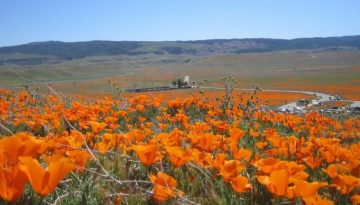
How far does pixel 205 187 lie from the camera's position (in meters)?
1.86

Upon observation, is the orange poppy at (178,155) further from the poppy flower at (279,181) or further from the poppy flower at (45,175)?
the poppy flower at (45,175)

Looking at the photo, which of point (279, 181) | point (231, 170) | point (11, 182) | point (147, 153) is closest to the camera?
point (11, 182)

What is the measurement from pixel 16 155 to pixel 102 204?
359 mm

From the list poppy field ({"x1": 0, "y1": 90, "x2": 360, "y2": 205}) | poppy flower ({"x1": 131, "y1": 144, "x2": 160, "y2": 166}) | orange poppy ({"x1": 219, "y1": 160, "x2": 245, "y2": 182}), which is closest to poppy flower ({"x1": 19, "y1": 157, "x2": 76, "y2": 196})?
poppy field ({"x1": 0, "y1": 90, "x2": 360, "y2": 205})

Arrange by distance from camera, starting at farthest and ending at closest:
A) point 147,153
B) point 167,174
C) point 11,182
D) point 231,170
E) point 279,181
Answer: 1. point 167,174
2. point 147,153
3. point 231,170
4. point 279,181
5. point 11,182

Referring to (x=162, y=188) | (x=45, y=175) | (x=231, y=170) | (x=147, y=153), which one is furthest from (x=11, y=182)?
(x=231, y=170)

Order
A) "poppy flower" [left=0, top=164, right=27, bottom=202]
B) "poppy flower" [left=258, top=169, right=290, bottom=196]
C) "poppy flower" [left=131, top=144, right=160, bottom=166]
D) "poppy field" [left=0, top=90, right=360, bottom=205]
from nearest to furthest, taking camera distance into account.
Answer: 1. "poppy flower" [left=0, top=164, right=27, bottom=202]
2. "poppy field" [left=0, top=90, right=360, bottom=205]
3. "poppy flower" [left=258, top=169, right=290, bottom=196]
4. "poppy flower" [left=131, top=144, right=160, bottom=166]

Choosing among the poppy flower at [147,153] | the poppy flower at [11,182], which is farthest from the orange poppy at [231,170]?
the poppy flower at [11,182]

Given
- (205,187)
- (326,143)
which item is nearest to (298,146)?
(326,143)

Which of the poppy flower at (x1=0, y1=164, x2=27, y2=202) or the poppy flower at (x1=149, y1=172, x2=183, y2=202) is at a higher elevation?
the poppy flower at (x1=0, y1=164, x2=27, y2=202)

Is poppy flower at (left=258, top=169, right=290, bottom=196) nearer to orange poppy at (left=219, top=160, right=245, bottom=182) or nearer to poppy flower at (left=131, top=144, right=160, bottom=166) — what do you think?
orange poppy at (left=219, top=160, right=245, bottom=182)

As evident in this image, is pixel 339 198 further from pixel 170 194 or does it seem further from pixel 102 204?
pixel 102 204

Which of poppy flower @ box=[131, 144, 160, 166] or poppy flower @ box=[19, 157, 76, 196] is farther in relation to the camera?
poppy flower @ box=[131, 144, 160, 166]

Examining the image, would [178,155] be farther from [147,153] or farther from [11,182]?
[11,182]
